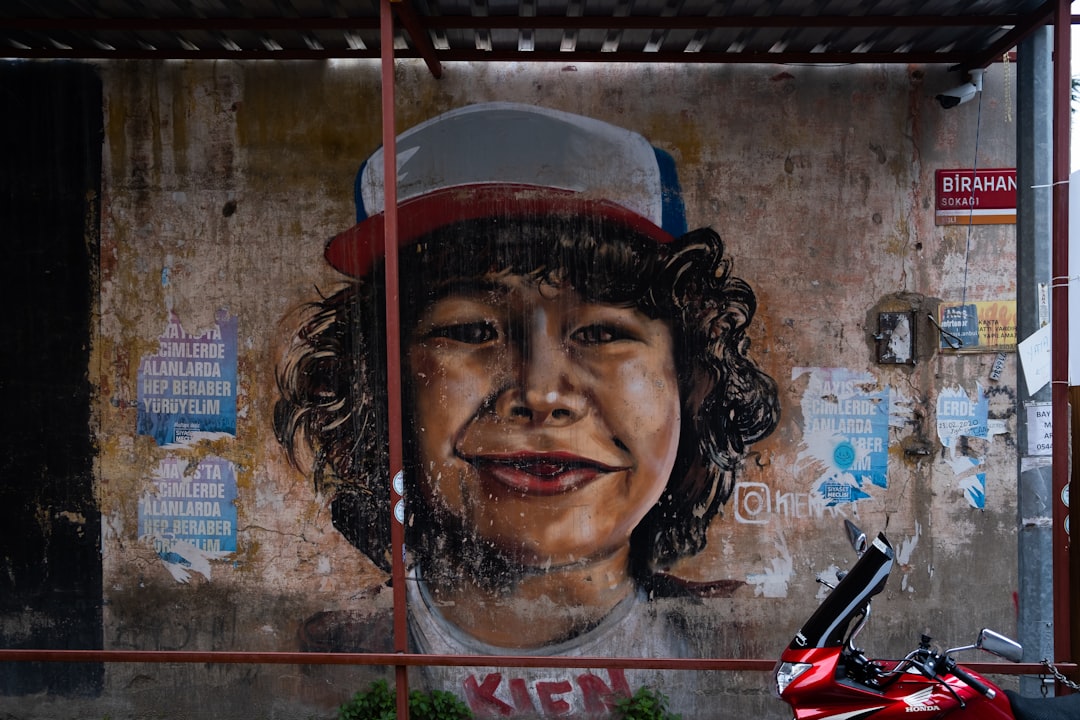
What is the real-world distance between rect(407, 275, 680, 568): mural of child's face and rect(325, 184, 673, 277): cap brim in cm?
49

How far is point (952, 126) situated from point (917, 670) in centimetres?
365

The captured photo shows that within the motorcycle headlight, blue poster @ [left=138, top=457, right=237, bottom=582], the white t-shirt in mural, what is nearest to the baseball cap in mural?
blue poster @ [left=138, top=457, right=237, bottom=582]

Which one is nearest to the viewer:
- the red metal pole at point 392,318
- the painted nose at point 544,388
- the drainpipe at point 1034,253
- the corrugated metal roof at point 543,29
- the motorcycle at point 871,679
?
the motorcycle at point 871,679

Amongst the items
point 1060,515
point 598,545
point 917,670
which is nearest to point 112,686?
point 598,545

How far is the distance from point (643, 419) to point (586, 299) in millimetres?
912

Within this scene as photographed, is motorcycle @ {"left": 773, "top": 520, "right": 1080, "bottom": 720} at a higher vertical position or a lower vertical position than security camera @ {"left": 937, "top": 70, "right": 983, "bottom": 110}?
lower

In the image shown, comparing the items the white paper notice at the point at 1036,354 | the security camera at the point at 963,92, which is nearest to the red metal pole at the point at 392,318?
the white paper notice at the point at 1036,354

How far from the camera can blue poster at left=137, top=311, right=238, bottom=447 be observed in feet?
17.2

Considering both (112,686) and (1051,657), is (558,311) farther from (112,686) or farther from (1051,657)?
(112,686)

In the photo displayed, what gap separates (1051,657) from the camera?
4289 mm

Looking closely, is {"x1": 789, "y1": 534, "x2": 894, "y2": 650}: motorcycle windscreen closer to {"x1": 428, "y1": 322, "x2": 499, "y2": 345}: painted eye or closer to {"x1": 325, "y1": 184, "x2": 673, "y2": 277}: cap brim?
{"x1": 325, "y1": 184, "x2": 673, "y2": 277}: cap brim

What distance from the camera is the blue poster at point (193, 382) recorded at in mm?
5254

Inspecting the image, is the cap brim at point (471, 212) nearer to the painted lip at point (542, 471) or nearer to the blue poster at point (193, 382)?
the blue poster at point (193, 382)

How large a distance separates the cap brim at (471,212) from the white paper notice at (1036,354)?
2.20 m
